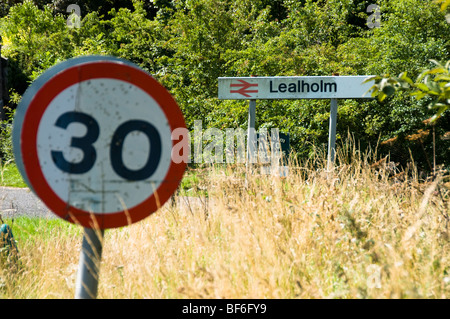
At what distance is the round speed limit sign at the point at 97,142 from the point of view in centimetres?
187

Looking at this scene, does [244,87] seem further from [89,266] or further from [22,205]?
[89,266]

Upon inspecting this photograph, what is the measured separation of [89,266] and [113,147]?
46 cm

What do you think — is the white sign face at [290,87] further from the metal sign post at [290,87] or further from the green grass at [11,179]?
the green grass at [11,179]

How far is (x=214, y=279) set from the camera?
258 centimetres

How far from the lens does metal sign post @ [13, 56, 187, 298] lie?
1872mm

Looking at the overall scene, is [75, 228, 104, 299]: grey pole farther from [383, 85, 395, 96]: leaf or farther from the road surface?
the road surface

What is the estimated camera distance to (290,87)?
6.52 m

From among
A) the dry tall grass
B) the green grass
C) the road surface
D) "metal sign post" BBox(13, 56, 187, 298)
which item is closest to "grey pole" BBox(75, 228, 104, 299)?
"metal sign post" BBox(13, 56, 187, 298)

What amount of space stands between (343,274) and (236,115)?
7.40 metres

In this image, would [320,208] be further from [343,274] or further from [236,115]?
[236,115]

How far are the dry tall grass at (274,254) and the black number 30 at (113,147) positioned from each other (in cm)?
69

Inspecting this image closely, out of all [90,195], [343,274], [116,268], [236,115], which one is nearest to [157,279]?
[116,268]

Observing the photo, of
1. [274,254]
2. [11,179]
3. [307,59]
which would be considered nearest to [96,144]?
[274,254]

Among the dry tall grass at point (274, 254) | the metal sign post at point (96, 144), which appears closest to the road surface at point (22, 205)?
the dry tall grass at point (274, 254)
